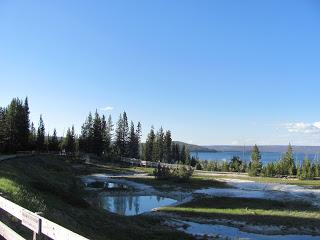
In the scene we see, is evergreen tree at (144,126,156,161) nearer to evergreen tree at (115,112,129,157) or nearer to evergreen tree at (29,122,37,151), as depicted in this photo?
evergreen tree at (115,112,129,157)

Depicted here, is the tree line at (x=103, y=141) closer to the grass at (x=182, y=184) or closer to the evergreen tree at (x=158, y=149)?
the evergreen tree at (x=158, y=149)

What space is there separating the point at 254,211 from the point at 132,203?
1520 centimetres

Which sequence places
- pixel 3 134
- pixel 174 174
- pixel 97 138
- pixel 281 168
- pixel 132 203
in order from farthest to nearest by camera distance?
pixel 97 138
pixel 3 134
pixel 281 168
pixel 174 174
pixel 132 203

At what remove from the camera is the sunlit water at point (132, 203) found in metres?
47.0

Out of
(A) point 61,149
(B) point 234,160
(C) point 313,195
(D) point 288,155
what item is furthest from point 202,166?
(C) point 313,195

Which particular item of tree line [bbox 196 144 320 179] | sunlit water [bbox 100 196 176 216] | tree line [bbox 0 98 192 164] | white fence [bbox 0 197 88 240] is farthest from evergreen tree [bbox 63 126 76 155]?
white fence [bbox 0 197 88 240]

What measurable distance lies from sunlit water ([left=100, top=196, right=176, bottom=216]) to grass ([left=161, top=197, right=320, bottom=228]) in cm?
365

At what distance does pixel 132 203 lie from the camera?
173 feet

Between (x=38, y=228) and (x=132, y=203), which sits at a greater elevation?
(x=38, y=228)

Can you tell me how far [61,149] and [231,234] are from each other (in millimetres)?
113282

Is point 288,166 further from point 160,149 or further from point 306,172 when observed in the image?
point 160,149

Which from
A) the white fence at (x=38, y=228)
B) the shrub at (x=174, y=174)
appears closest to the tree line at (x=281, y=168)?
the shrub at (x=174, y=174)

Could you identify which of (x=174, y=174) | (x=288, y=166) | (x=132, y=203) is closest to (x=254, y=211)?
(x=132, y=203)

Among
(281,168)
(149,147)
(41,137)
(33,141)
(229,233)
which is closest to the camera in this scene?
(229,233)
